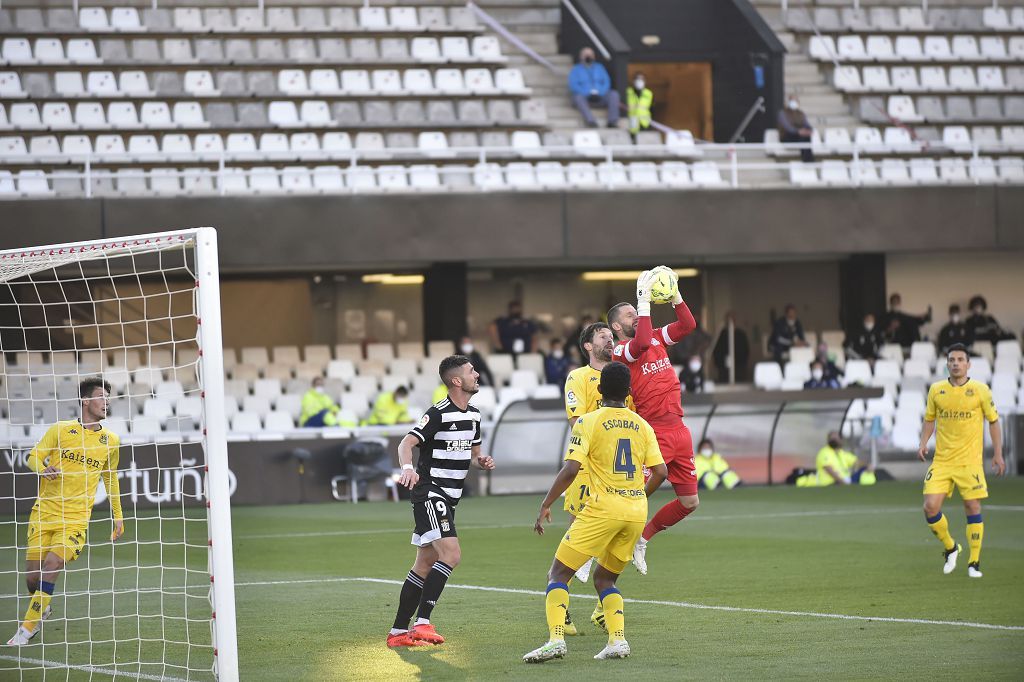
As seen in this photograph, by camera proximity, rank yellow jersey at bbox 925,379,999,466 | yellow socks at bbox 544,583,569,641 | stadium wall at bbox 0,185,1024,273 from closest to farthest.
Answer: yellow socks at bbox 544,583,569,641, yellow jersey at bbox 925,379,999,466, stadium wall at bbox 0,185,1024,273

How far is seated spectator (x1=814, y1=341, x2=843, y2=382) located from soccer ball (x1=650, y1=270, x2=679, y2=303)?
1587 cm

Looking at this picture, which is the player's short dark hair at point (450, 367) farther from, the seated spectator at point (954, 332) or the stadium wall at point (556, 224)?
the seated spectator at point (954, 332)

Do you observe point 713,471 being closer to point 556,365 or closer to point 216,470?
point 556,365

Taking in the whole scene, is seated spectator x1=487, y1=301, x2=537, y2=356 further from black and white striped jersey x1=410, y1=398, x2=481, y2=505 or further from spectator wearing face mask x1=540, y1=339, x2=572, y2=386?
black and white striped jersey x1=410, y1=398, x2=481, y2=505

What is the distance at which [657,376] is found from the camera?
10.2m

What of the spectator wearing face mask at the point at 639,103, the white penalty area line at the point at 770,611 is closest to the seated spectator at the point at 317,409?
the spectator wearing face mask at the point at 639,103

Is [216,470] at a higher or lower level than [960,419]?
higher

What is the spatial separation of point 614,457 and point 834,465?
15432mm

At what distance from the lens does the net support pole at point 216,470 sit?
23.7 ft

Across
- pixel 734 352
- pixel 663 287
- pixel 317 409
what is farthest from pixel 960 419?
pixel 734 352

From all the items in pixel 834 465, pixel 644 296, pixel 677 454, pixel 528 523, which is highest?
pixel 644 296

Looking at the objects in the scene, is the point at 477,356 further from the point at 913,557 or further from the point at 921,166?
the point at 913,557

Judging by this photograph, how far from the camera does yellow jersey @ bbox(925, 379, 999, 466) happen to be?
12.2 metres

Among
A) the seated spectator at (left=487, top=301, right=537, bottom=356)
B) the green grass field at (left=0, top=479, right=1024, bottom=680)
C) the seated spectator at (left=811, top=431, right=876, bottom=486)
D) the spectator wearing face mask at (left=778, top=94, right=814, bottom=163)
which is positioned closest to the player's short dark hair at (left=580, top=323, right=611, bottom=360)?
the green grass field at (left=0, top=479, right=1024, bottom=680)
